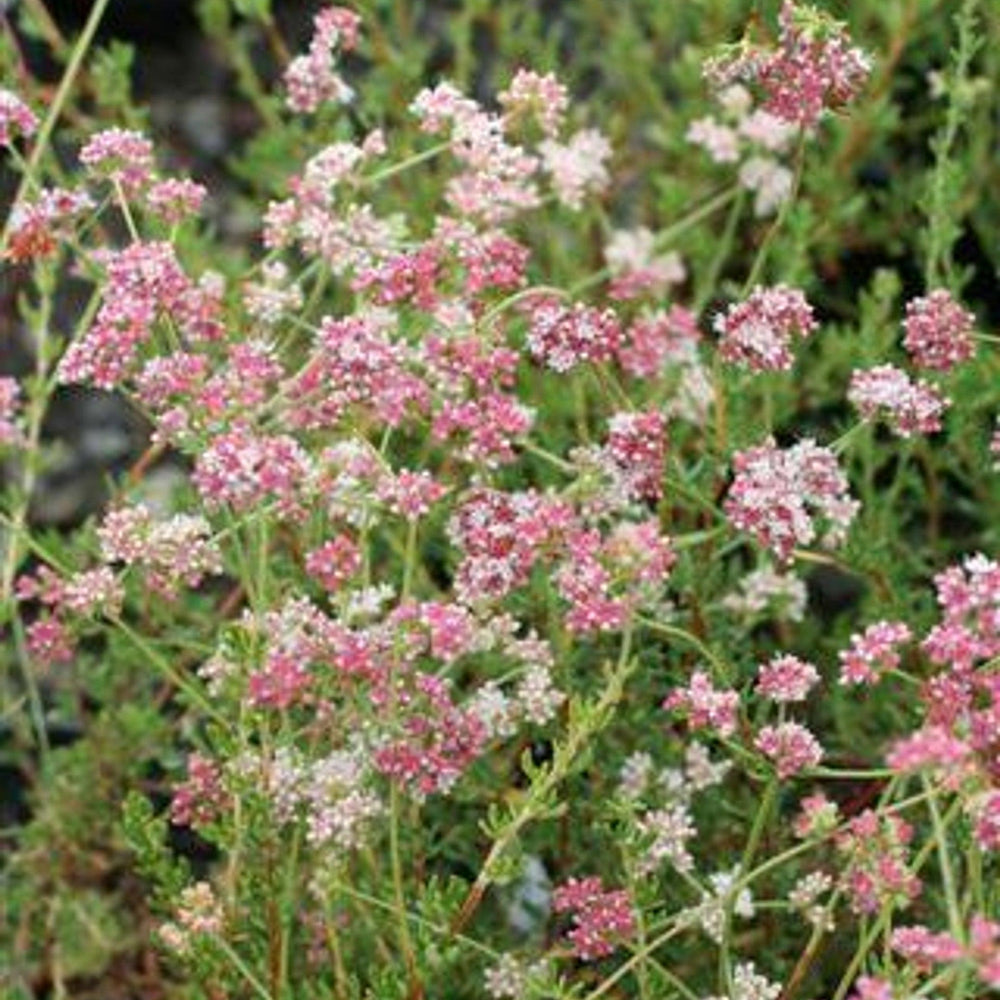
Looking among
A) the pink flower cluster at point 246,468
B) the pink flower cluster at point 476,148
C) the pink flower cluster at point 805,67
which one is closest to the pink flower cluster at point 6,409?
the pink flower cluster at point 246,468

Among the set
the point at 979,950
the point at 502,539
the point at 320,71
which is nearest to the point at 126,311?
the point at 502,539

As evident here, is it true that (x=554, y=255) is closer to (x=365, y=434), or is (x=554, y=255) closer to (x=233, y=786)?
(x=365, y=434)

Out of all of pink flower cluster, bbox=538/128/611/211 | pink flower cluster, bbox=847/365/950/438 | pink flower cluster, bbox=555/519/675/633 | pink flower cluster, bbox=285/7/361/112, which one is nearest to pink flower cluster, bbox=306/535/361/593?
pink flower cluster, bbox=555/519/675/633

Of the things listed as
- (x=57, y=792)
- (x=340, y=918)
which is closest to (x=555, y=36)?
(x=57, y=792)

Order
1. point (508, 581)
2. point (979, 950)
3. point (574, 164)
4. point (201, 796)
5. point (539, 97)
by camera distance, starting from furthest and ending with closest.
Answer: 1. point (574, 164)
2. point (539, 97)
3. point (201, 796)
4. point (508, 581)
5. point (979, 950)

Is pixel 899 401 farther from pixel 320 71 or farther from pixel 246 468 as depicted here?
pixel 320 71

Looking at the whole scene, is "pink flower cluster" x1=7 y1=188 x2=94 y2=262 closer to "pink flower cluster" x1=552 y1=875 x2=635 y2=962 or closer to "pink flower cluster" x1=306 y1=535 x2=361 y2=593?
"pink flower cluster" x1=306 y1=535 x2=361 y2=593
